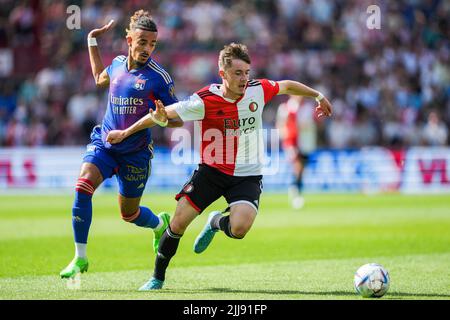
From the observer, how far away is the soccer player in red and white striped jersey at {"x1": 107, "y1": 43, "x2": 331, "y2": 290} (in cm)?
845

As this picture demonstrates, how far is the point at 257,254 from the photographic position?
11.9 meters

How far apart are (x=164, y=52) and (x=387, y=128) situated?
740 centimetres

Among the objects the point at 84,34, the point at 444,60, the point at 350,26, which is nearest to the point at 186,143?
the point at 84,34

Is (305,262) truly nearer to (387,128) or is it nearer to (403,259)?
(403,259)

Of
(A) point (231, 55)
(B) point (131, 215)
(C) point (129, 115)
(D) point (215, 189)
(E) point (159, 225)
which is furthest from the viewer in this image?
(E) point (159, 225)

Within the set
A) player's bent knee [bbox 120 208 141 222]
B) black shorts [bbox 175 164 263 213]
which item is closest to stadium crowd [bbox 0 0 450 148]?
player's bent knee [bbox 120 208 141 222]

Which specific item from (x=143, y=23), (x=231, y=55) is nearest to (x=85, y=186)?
(x=143, y=23)

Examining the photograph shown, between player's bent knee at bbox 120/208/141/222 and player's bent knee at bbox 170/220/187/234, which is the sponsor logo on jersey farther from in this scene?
player's bent knee at bbox 120/208/141/222

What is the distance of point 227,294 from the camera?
804 cm

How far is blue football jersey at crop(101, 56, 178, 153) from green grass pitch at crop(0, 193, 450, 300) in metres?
1.53

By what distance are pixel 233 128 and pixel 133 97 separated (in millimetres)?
1167

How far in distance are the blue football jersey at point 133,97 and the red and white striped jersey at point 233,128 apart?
0.60m

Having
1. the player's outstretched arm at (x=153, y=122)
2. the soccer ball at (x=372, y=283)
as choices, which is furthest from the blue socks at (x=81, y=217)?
the soccer ball at (x=372, y=283)

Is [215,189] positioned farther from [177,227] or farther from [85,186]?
[85,186]
